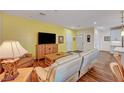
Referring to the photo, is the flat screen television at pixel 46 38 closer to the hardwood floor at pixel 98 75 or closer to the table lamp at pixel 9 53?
the hardwood floor at pixel 98 75

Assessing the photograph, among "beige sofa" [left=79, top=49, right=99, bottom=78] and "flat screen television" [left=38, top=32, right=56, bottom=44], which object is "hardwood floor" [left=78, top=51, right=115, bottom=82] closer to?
"beige sofa" [left=79, top=49, right=99, bottom=78]

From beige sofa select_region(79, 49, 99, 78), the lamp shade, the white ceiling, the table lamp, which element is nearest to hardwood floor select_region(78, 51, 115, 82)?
beige sofa select_region(79, 49, 99, 78)

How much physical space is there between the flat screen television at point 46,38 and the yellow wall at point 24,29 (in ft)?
0.72

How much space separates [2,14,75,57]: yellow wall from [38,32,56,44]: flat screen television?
0.72 ft

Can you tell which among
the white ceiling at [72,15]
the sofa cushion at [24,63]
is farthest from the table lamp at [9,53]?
the sofa cushion at [24,63]

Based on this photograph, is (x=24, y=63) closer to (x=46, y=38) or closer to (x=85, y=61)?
(x=85, y=61)

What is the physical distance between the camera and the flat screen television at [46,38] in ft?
18.2

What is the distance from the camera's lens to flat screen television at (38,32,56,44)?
554 centimetres

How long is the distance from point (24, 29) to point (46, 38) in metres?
1.42

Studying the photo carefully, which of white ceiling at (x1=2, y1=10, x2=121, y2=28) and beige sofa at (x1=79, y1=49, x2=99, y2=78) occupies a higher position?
white ceiling at (x1=2, y1=10, x2=121, y2=28)
